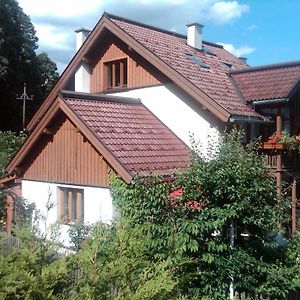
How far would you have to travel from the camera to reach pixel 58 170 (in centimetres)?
1598

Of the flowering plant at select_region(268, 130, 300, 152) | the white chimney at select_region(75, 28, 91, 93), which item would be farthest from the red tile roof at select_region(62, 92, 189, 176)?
the white chimney at select_region(75, 28, 91, 93)

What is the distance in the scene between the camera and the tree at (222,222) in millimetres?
8734

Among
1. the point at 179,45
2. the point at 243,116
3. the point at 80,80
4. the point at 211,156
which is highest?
the point at 179,45

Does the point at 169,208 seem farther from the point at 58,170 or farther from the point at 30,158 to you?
the point at 30,158

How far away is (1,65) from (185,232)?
34.7 metres

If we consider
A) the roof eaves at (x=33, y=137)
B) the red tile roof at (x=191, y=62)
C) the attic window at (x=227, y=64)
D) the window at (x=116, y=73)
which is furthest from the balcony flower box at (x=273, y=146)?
the roof eaves at (x=33, y=137)

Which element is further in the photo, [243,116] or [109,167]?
[243,116]

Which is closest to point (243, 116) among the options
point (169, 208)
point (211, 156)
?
point (211, 156)

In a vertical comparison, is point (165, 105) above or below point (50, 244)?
above

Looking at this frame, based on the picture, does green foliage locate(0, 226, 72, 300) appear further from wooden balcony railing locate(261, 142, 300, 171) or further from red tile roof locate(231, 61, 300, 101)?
red tile roof locate(231, 61, 300, 101)

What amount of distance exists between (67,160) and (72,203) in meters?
1.39

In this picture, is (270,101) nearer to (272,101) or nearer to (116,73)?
(272,101)

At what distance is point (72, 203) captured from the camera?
1583 centimetres

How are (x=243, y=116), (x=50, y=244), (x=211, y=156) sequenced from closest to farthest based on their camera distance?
(x=50, y=244) < (x=211, y=156) < (x=243, y=116)
